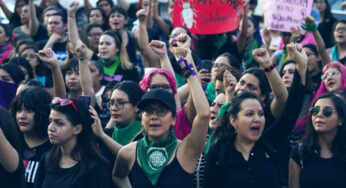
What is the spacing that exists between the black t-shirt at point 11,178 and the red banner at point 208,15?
350 centimetres

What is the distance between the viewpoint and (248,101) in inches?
207

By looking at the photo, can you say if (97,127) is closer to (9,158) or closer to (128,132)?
(128,132)

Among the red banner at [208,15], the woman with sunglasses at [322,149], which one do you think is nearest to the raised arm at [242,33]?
the red banner at [208,15]

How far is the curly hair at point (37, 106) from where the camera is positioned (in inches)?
223

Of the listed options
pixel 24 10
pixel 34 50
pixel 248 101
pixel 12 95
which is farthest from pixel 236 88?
pixel 24 10

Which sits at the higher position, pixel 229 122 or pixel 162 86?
pixel 162 86

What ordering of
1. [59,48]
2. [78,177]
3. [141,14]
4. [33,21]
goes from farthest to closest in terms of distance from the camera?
[33,21], [59,48], [141,14], [78,177]

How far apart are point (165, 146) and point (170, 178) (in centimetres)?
26

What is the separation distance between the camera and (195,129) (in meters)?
4.66

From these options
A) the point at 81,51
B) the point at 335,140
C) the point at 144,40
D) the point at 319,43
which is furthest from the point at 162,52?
the point at 319,43

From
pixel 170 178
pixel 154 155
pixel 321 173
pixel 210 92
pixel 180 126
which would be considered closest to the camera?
pixel 170 178

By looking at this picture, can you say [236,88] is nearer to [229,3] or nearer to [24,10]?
[229,3]

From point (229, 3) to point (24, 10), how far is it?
3783 mm

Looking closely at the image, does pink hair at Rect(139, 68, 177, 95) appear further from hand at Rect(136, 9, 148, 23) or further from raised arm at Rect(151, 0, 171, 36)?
raised arm at Rect(151, 0, 171, 36)
